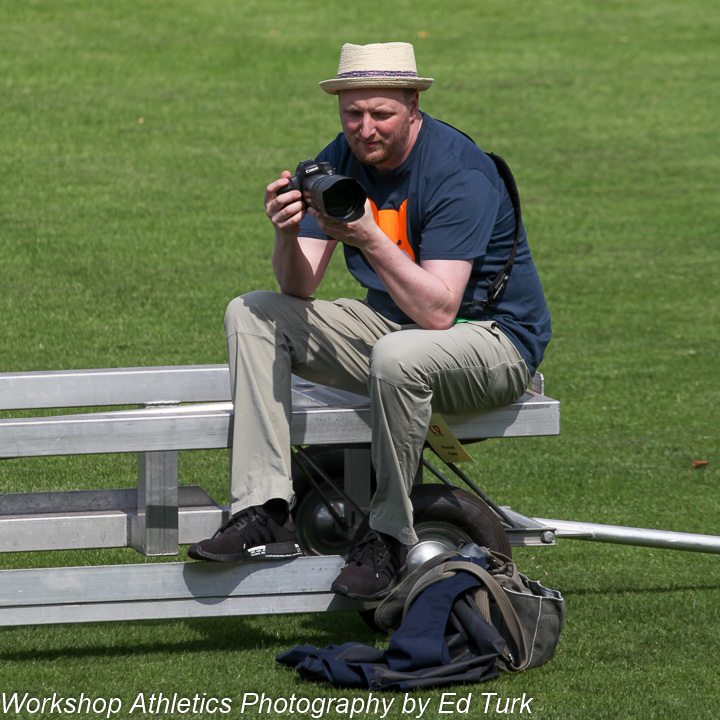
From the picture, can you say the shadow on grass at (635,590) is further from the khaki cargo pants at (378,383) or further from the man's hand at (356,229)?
the man's hand at (356,229)

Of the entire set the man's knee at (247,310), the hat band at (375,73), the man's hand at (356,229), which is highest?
the hat band at (375,73)

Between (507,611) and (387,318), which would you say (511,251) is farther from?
(507,611)

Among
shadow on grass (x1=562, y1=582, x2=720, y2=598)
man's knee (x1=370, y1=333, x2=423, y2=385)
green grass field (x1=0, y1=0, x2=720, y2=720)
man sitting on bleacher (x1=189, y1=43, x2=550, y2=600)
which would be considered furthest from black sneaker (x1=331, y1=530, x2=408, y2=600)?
shadow on grass (x1=562, y1=582, x2=720, y2=598)

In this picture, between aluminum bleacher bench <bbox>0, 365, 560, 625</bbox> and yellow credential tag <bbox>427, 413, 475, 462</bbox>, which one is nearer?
aluminum bleacher bench <bbox>0, 365, 560, 625</bbox>

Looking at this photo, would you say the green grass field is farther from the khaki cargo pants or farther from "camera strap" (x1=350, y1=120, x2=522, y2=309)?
"camera strap" (x1=350, y1=120, x2=522, y2=309)

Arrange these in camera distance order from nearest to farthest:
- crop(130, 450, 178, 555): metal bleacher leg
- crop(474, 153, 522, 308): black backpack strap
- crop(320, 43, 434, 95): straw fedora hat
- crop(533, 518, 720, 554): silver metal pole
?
1. crop(130, 450, 178, 555): metal bleacher leg
2. crop(320, 43, 434, 95): straw fedora hat
3. crop(474, 153, 522, 308): black backpack strap
4. crop(533, 518, 720, 554): silver metal pole

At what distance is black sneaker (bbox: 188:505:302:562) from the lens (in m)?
3.83

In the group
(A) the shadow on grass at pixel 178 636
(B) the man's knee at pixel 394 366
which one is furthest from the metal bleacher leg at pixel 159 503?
(B) the man's knee at pixel 394 366

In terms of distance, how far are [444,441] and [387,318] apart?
0.57 m

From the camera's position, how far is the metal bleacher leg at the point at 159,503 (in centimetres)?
396

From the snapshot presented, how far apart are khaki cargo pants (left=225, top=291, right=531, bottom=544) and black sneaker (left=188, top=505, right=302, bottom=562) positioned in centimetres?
5

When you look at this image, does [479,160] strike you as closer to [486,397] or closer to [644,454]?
[486,397]

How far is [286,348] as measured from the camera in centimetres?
413

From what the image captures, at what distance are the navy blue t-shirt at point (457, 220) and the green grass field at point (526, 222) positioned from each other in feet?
3.63
